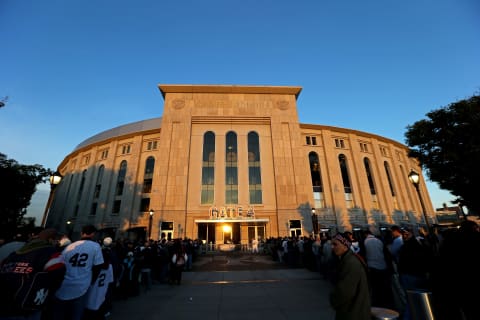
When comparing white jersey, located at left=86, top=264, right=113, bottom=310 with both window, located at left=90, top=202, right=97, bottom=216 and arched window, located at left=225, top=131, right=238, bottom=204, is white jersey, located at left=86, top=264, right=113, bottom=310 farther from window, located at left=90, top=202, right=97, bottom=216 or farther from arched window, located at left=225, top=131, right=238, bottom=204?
Result: window, located at left=90, top=202, right=97, bottom=216

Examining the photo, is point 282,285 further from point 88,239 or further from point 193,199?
point 193,199

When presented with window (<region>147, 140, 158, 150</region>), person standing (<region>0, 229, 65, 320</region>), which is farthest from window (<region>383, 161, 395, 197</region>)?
person standing (<region>0, 229, 65, 320</region>)

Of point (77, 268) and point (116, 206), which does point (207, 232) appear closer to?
point (116, 206)

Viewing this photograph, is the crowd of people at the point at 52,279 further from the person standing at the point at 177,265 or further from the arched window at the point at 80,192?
the arched window at the point at 80,192

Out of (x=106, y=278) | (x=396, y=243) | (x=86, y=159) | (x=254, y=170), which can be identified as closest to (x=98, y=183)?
(x=86, y=159)

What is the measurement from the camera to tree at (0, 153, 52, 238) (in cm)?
1931

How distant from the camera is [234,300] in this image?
6.87 m

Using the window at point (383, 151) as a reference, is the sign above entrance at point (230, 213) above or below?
below

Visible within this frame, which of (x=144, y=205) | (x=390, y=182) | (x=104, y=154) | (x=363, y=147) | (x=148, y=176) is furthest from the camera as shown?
(x=104, y=154)

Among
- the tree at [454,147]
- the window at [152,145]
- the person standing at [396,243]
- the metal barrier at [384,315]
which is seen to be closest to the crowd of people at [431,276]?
the metal barrier at [384,315]

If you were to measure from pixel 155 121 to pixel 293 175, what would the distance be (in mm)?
35712

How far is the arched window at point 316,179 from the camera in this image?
31.0m

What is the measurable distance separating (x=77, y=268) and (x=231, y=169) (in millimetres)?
25802

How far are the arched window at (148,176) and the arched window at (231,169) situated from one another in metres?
13.4
